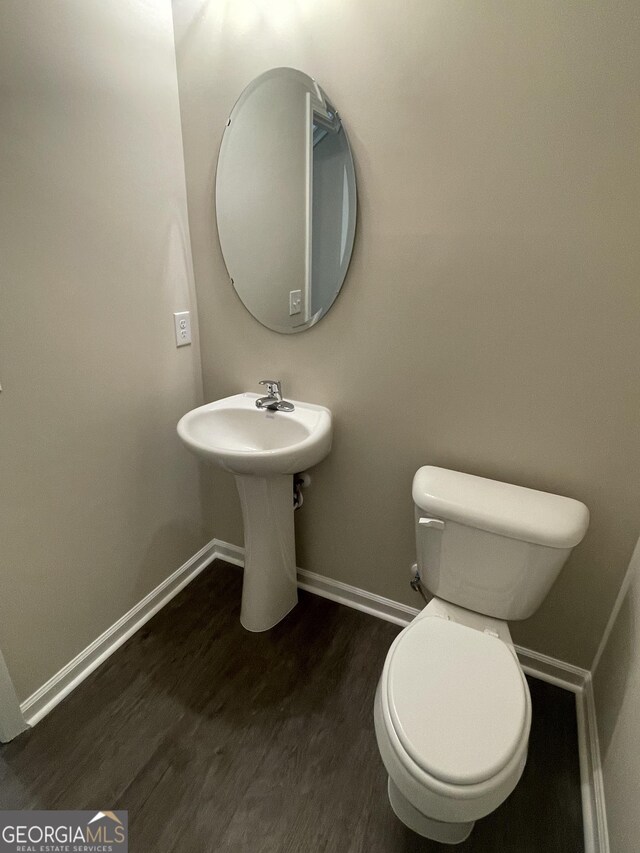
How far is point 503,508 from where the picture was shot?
3.85 feet

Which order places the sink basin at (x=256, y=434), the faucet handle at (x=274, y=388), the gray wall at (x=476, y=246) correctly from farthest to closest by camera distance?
the faucet handle at (x=274, y=388) → the sink basin at (x=256, y=434) → the gray wall at (x=476, y=246)

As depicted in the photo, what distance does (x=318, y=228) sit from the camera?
4.60 feet

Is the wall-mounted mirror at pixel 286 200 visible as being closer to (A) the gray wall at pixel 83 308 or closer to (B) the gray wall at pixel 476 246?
(B) the gray wall at pixel 476 246

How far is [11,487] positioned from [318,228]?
1183 millimetres

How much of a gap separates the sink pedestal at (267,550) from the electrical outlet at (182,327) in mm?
586

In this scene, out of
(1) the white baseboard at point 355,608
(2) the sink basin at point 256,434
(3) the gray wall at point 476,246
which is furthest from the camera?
(2) the sink basin at point 256,434

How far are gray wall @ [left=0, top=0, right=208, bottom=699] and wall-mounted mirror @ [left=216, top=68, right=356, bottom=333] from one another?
0.75 ft

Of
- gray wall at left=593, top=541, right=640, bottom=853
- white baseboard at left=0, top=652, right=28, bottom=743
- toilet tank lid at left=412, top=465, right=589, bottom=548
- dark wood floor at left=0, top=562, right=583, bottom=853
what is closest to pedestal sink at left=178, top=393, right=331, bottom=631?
dark wood floor at left=0, top=562, right=583, bottom=853

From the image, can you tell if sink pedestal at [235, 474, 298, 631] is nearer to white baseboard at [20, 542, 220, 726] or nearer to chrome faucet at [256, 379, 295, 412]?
chrome faucet at [256, 379, 295, 412]

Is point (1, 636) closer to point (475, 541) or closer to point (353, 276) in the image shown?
point (475, 541)

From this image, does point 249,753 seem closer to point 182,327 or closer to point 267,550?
point 267,550

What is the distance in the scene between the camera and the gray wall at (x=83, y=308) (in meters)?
1.10

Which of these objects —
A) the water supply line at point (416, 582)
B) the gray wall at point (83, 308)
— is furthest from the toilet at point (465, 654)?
Answer: the gray wall at point (83, 308)

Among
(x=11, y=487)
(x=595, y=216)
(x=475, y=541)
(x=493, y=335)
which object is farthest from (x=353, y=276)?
(x=11, y=487)
